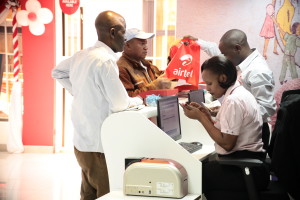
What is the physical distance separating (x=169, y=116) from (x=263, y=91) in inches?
38.2

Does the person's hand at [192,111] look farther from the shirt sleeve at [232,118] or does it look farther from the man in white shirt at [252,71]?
the man in white shirt at [252,71]

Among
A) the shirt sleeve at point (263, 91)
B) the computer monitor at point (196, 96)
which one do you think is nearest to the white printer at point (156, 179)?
the computer monitor at point (196, 96)

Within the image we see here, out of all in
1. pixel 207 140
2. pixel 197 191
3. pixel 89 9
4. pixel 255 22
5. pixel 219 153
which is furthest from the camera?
pixel 89 9

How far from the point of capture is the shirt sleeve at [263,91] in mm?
4387

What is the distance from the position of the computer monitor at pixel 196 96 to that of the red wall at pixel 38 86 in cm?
412

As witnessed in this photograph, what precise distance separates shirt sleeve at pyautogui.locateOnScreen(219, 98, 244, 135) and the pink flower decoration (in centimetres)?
542

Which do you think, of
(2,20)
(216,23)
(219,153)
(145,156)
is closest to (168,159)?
(145,156)

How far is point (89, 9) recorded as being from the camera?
820 centimetres

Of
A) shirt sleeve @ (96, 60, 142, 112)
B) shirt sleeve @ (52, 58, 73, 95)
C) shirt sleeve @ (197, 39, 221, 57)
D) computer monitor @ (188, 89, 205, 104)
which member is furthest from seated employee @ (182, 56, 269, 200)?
shirt sleeve @ (197, 39, 221, 57)

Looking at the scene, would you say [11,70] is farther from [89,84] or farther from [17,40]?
[89,84]

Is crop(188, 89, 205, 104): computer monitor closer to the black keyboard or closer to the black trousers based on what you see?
the black keyboard

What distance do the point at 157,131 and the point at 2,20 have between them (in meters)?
5.94

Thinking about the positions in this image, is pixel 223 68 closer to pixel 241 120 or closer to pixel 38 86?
pixel 241 120

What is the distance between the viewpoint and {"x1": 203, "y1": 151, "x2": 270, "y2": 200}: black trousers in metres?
3.28
